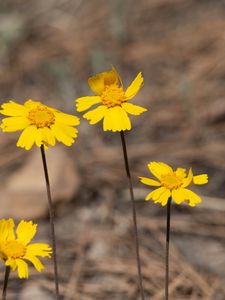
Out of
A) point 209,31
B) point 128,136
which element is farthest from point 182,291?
point 209,31

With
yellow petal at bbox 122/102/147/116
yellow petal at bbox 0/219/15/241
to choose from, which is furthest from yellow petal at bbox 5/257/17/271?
yellow petal at bbox 122/102/147/116

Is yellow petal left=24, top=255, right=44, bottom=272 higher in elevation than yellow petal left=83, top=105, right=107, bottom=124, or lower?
lower

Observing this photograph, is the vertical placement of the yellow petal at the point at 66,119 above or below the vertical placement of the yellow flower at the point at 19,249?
above

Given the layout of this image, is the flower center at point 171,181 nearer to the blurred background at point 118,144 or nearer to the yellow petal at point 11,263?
the yellow petal at point 11,263

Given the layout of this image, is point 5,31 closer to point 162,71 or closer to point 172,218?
point 162,71

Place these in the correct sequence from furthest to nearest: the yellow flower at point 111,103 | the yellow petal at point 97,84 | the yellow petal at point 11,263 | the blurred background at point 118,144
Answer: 1. the blurred background at point 118,144
2. the yellow petal at point 97,84
3. the yellow flower at point 111,103
4. the yellow petal at point 11,263

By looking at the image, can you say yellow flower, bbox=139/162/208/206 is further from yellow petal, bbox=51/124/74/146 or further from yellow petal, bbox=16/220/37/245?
yellow petal, bbox=16/220/37/245

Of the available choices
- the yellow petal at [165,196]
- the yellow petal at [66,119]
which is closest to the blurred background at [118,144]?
the yellow petal at [165,196]
